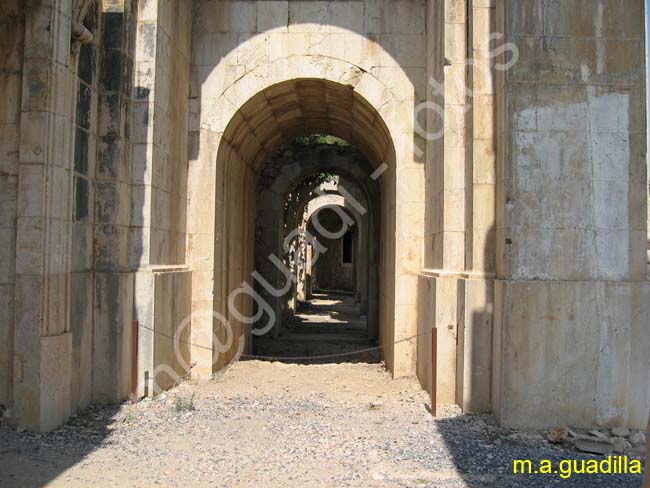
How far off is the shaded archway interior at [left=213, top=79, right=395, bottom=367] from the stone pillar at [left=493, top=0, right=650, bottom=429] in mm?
2414

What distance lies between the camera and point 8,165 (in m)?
4.95

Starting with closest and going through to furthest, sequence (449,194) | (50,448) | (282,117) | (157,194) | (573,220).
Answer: (50,448)
(573,220)
(449,194)
(157,194)
(282,117)

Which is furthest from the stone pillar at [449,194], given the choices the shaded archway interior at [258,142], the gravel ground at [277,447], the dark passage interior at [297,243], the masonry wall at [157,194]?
the dark passage interior at [297,243]

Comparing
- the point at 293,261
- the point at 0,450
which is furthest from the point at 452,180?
the point at 293,261

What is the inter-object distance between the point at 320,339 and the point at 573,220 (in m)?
8.14

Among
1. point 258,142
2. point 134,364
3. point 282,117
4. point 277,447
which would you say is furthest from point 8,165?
point 258,142

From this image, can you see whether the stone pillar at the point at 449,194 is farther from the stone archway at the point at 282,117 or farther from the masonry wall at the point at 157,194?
the masonry wall at the point at 157,194

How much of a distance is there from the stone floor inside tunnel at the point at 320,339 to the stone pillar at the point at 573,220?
2765 mm

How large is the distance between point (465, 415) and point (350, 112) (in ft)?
14.8

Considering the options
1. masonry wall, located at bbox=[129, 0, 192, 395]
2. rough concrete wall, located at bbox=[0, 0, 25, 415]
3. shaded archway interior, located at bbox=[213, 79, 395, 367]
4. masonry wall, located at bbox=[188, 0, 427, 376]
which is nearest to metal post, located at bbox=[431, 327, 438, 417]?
masonry wall, located at bbox=[188, 0, 427, 376]

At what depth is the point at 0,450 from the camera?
4441 mm

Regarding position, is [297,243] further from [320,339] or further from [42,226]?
[42,226]

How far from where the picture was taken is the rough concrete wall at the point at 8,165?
4.91m

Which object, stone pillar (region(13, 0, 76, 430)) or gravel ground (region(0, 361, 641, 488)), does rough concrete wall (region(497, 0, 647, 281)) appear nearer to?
gravel ground (region(0, 361, 641, 488))
